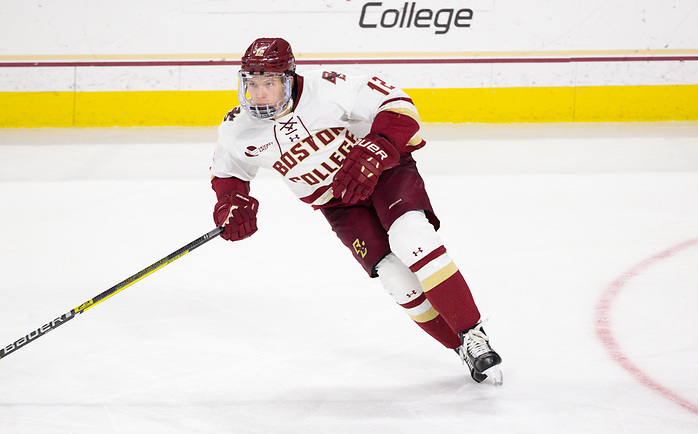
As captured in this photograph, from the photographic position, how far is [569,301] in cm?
291

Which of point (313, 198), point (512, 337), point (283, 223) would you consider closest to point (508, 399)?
point (512, 337)

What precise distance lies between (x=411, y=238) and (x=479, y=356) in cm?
36

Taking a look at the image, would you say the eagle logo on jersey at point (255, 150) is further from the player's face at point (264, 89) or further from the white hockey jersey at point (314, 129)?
the player's face at point (264, 89)

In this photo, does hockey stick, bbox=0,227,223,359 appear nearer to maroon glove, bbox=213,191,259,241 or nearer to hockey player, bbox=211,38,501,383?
maroon glove, bbox=213,191,259,241

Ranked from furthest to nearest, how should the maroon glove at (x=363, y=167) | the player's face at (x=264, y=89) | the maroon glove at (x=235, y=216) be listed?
1. the maroon glove at (x=235, y=216)
2. the player's face at (x=264, y=89)
3. the maroon glove at (x=363, y=167)

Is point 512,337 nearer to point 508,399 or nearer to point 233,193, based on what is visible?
point 508,399

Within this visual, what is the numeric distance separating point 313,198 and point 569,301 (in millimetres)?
1056

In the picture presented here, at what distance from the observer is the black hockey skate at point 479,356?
2.21 meters

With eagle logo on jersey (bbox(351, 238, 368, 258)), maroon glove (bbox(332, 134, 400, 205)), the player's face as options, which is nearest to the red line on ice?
eagle logo on jersey (bbox(351, 238, 368, 258))

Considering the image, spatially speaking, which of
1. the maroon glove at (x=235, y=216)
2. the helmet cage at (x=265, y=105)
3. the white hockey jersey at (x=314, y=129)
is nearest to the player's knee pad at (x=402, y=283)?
the white hockey jersey at (x=314, y=129)

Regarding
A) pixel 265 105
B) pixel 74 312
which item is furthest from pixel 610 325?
pixel 74 312

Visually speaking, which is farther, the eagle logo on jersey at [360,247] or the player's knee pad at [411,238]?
the eagle logo on jersey at [360,247]

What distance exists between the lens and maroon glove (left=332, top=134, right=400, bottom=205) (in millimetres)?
2143

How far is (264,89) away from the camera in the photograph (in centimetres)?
226
